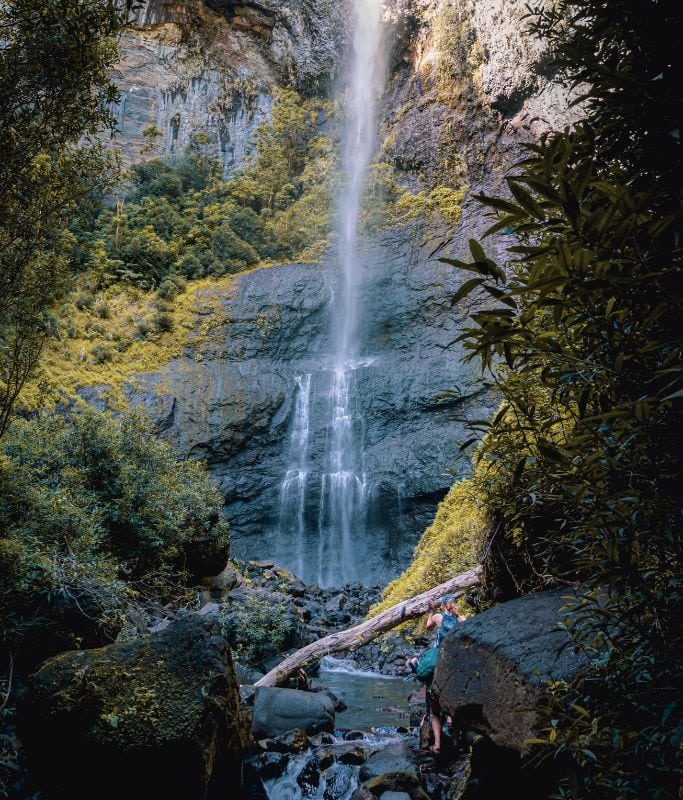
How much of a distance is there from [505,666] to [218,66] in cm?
3398

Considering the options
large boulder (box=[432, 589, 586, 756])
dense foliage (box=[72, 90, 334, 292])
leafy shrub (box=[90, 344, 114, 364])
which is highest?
dense foliage (box=[72, 90, 334, 292])

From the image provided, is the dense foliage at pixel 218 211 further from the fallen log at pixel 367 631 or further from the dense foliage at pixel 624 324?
the dense foliage at pixel 624 324

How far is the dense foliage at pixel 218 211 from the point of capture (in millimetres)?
23781

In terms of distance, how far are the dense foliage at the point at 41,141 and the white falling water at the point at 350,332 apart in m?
15.2

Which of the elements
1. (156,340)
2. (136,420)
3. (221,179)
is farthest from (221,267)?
(136,420)

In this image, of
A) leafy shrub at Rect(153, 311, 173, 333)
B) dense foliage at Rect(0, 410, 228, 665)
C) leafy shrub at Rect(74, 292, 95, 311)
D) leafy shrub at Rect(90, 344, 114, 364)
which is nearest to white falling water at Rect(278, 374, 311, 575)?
leafy shrub at Rect(153, 311, 173, 333)

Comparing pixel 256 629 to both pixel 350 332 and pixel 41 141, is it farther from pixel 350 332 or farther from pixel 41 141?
pixel 350 332

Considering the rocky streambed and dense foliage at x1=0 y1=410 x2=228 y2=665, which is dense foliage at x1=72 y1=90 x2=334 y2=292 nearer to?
dense foliage at x1=0 y1=410 x2=228 y2=665

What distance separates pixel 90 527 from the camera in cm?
668

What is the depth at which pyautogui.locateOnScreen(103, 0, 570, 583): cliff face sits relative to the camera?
18969 mm

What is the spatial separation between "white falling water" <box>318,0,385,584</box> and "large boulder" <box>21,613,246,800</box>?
47.8 feet

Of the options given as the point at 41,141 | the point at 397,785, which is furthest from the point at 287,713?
the point at 41,141

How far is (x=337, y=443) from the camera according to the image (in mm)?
20297

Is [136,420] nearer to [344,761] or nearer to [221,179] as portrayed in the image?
[344,761]
